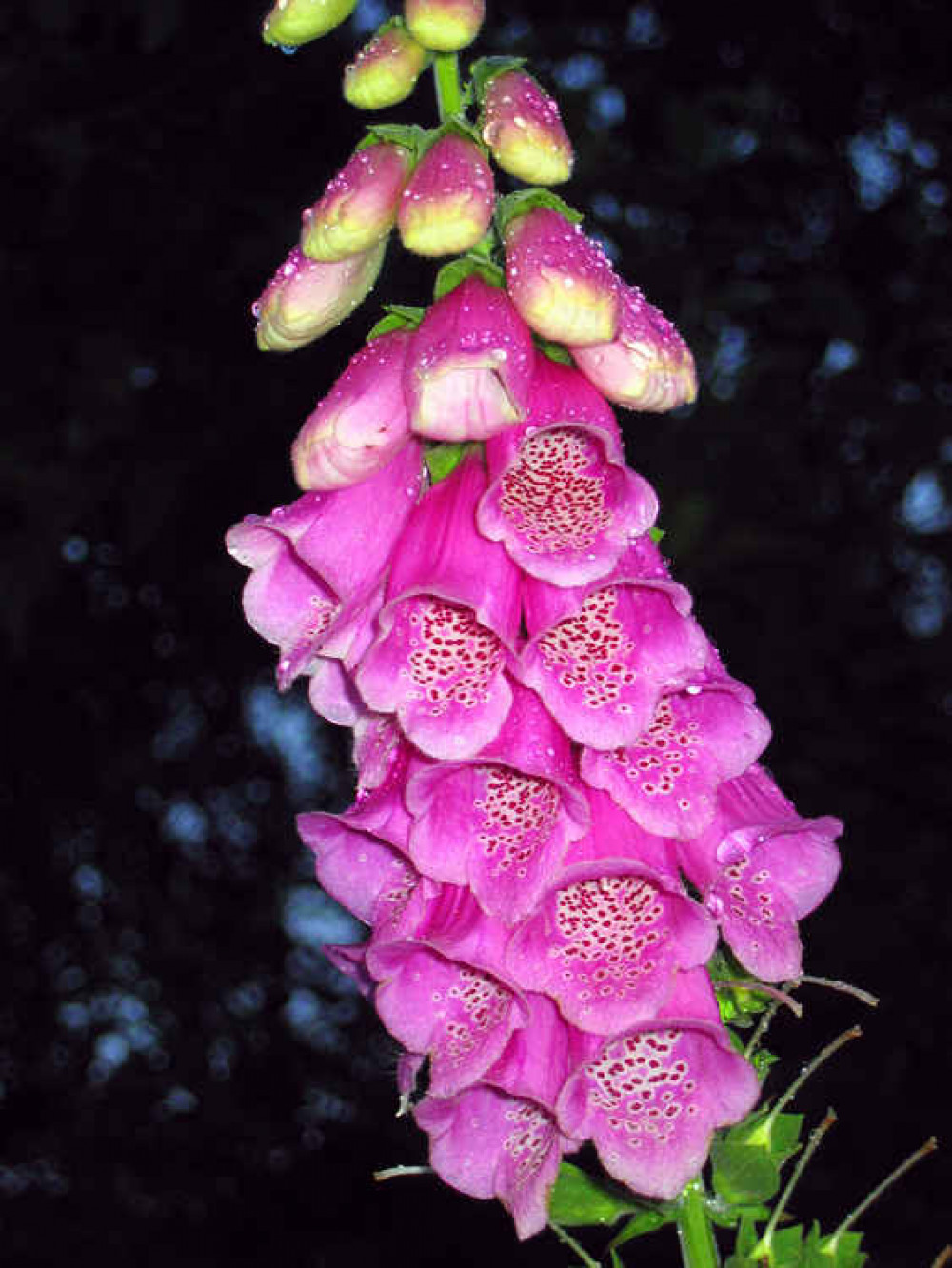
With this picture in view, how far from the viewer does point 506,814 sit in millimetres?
797

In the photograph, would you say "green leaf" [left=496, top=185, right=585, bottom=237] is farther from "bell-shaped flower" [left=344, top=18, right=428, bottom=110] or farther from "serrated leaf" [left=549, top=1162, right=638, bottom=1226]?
"serrated leaf" [left=549, top=1162, right=638, bottom=1226]

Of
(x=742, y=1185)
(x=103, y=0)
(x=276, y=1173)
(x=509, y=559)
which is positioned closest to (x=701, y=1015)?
(x=742, y=1185)

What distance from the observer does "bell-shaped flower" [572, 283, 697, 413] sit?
75 cm

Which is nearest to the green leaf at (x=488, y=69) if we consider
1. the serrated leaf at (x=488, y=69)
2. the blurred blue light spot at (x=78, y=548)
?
the serrated leaf at (x=488, y=69)

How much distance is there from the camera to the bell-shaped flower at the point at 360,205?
771 millimetres

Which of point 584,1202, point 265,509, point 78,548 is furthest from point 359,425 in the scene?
point 78,548

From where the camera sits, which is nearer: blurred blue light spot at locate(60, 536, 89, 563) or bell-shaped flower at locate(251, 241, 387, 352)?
bell-shaped flower at locate(251, 241, 387, 352)

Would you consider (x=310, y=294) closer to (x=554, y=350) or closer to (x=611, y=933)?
(x=554, y=350)

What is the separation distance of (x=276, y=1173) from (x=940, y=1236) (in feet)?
3.78

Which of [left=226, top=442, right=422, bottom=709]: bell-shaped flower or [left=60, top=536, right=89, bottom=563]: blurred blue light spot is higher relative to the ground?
[left=226, top=442, right=422, bottom=709]: bell-shaped flower

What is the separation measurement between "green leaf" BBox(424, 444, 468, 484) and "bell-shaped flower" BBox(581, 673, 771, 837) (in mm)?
156

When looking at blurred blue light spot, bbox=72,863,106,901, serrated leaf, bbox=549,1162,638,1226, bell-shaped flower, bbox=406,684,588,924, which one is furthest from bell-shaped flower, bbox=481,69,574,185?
blurred blue light spot, bbox=72,863,106,901

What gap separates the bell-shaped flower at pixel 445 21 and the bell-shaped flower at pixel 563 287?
0.30 feet

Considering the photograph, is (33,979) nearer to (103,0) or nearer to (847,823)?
(847,823)
